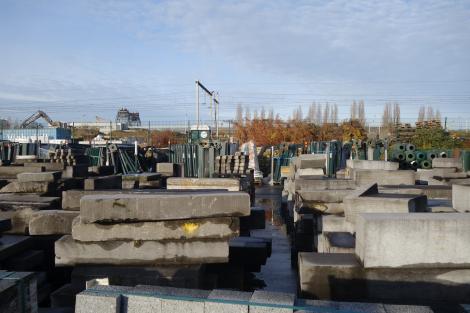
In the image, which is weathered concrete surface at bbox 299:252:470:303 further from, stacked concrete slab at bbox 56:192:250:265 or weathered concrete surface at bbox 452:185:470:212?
weathered concrete surface at bbox 452:185:470:212

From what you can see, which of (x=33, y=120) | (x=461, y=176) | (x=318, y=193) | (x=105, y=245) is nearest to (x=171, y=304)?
(x=105, y=245)

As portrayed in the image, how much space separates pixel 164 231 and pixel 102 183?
387cm

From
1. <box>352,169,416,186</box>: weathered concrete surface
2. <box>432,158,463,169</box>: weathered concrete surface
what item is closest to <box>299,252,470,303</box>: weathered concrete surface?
<box>352,169,416,186</box>: weathered concrete surface

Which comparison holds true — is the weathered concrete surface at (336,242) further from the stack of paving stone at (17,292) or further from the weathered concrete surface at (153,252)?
the stack of paving stone at (17,292)

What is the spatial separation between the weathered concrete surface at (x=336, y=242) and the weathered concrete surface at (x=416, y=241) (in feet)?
2.82

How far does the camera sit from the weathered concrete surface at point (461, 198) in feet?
15.7

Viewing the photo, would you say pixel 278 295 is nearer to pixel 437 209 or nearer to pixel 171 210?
pixel 171 210

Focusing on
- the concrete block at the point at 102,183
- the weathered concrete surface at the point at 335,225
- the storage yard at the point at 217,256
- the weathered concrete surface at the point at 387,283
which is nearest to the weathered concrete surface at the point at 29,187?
the concrete block at the point at 102,183

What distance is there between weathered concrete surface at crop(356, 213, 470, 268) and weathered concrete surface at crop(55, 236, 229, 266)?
58.6 inches

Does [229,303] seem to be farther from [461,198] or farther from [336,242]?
[461,198]

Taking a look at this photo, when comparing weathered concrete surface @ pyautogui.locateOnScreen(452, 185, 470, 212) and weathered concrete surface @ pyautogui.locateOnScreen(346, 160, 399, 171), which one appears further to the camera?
weathered concrete surface @ pyautogui.locateOnScreen(346, 160, 399, 171)

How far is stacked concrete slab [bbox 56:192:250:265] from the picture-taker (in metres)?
4.00

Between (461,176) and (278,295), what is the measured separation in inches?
373

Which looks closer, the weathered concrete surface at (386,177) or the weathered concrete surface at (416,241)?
the weathered concrete surface at (416,241)
